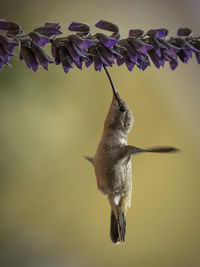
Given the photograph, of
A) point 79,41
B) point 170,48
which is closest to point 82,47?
point 79,41

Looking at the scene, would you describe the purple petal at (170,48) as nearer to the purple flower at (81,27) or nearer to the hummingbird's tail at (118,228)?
the purple flower at (81,27)

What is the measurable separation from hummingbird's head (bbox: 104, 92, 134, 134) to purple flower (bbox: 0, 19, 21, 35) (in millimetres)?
178

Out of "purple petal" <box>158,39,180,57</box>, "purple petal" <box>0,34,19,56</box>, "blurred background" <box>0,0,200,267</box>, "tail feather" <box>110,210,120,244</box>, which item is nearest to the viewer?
"purple petal" <box>0,34,19,56</box>

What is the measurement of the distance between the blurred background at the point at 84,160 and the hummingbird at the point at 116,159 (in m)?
0.86

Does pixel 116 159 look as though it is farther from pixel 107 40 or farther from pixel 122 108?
pixel 107 40

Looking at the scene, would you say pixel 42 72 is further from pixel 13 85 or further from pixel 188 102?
pixel 188 102

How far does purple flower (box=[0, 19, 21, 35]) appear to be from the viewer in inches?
12.8

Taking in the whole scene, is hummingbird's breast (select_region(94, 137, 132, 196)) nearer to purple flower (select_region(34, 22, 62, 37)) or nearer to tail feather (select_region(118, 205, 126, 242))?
tail feather (select_region(118, 205, 126, 242))

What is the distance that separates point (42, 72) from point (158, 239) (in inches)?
33.7

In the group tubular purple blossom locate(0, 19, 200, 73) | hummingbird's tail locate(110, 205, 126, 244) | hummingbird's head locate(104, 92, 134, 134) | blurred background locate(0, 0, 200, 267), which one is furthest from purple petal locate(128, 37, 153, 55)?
blurred background locate(0, 0, 200, 267)

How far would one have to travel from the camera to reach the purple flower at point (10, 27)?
1.07 feet

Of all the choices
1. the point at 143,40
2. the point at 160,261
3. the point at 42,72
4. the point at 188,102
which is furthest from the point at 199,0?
the point at 143,40

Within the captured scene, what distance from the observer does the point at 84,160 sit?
5.01 ft

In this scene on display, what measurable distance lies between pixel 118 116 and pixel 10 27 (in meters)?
0.21
